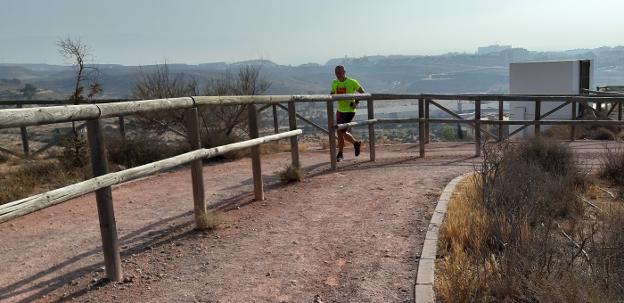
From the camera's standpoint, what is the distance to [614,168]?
785cm

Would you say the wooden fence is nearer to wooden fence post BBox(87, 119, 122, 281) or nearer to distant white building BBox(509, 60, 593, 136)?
wooden fence post BBox(87, 119, 122, 281)

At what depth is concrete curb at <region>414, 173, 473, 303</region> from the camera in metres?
3.66

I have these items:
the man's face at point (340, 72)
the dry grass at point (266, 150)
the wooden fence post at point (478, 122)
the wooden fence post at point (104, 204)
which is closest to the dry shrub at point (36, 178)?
the dry grass at point (266, 150)

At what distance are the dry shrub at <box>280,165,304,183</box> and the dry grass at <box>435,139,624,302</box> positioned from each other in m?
2.45

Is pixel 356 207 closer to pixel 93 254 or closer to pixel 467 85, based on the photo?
pixel 93 254

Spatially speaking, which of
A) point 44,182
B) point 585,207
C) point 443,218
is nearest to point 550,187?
point 585,207

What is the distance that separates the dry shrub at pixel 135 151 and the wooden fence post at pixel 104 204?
687 cm

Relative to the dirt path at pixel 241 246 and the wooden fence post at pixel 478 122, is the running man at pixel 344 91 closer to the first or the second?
the wooden fence post at pixel 478 122

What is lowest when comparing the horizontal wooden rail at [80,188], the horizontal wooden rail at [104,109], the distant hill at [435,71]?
the distant hill at [435,71]

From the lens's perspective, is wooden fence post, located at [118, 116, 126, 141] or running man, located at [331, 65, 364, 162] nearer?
running man, located at [331, 65, 364, 162]

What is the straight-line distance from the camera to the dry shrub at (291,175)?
25.0 feet

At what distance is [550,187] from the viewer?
19.6 feet

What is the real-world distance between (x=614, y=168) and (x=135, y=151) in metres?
8.45

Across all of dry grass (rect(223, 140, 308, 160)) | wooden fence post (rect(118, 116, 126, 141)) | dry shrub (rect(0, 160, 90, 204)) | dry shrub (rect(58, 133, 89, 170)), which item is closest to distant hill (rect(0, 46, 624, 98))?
dry grass (rect(223, 140, 308, 160))
